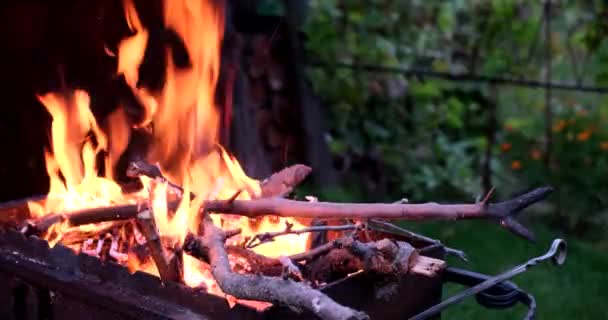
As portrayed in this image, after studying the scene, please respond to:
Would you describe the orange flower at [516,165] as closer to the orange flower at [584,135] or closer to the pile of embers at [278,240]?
the orange flower at [584,135]

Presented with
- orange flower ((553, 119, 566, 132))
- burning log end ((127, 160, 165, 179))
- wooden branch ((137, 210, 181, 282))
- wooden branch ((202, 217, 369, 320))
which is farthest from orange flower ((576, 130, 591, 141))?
wooden branch ((137, 210, 181, 282))

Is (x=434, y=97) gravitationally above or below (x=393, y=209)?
below

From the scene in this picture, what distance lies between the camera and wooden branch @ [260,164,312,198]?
83.5 inches

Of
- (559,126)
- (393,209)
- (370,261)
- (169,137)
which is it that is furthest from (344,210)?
(559,126)

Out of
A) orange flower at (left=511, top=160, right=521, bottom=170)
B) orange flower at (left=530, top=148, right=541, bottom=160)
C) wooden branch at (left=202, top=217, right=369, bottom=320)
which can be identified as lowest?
orange flower at (left=511, top=160, right=521, bottom=170)

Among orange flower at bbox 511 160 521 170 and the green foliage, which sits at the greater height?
the green foliage

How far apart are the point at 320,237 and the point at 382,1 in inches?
106

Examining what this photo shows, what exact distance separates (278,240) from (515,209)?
650mm

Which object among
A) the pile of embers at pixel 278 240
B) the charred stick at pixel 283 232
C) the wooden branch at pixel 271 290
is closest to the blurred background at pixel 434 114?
the pile of embers at pixel 278 240

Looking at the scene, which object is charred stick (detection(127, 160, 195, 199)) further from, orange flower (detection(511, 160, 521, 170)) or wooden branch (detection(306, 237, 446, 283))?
orange flower (detection(511, 160, 521, 170))

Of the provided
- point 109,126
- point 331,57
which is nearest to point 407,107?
point 331,57

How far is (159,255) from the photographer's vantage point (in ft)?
5.52

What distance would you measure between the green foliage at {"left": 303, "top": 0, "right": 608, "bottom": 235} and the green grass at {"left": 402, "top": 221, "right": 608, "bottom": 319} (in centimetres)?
46

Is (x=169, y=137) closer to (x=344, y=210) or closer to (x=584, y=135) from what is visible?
(x=344, y=210)
